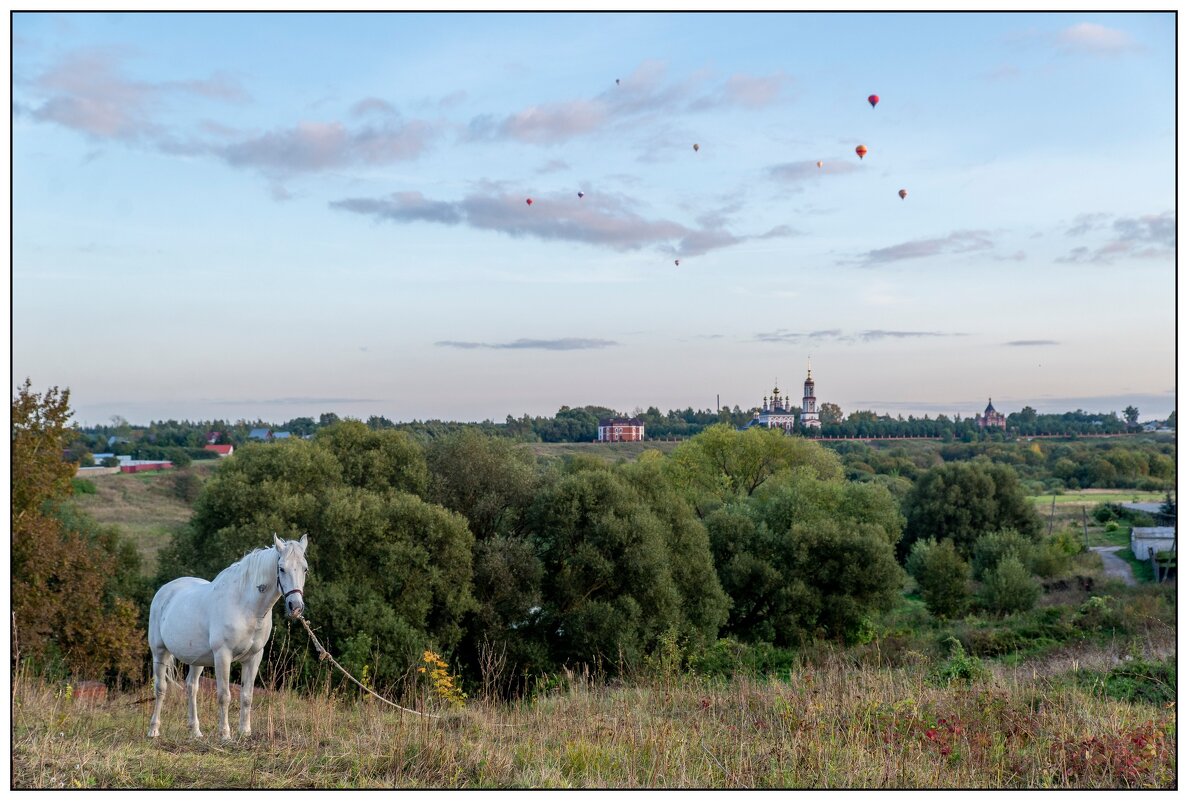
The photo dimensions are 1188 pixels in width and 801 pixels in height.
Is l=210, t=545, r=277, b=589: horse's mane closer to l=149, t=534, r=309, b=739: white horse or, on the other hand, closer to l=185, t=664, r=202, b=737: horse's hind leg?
l=149, t=534, r=309, b=739: white horse

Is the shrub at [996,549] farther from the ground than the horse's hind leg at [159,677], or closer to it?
closer to it

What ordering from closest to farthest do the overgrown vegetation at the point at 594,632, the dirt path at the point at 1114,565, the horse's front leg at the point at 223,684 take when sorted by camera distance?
the overgrown vegetation at the point at 594,632 → the horse's front leg at the point at 223,684 → the dirt path at the point at 1114,565

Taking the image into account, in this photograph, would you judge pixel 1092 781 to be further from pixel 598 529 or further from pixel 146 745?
pixel 598 529

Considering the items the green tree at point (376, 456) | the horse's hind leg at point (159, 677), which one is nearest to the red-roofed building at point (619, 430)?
the green tree at point (376, 456)

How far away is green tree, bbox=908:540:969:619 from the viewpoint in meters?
40.7

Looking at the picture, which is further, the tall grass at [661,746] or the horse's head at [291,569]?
the horse's head at [291,569]

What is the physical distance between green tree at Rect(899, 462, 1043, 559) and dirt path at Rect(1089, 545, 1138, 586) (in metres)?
3.94

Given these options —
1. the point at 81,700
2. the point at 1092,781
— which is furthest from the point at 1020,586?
the point at 81,700

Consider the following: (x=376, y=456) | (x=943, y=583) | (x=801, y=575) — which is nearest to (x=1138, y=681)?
(x=801, y=575)

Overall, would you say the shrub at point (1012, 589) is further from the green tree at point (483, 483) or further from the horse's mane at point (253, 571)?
the horse's mane at point (253, 571)

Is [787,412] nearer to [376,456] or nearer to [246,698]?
[376,456]

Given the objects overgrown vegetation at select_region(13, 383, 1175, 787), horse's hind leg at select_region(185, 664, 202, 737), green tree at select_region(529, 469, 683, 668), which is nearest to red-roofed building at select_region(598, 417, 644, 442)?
overgrown vegetation at select_region(13, 383, 1175, 787)

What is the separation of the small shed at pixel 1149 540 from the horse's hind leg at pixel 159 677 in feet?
172

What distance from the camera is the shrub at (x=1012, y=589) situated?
3866 centimetres
